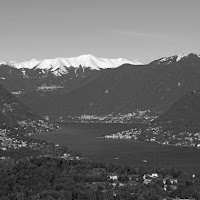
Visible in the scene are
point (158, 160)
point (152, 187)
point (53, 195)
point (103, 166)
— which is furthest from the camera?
point (158, 160)

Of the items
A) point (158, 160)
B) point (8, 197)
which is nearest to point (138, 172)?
point (8, 197)

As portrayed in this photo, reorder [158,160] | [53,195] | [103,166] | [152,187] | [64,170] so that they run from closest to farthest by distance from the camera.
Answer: [53,195] < [152,187] < [64,170] < [103,166] < [158,160]

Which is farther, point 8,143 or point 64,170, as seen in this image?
point 8,143

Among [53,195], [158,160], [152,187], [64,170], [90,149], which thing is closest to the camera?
[53,195]

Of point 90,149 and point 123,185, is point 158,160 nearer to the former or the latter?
point 90,149

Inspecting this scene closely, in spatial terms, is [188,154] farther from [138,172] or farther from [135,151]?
[138,172]

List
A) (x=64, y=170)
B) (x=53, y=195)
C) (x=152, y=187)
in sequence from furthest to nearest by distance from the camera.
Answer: (x=64, y=170), (x=152, y=187), (x=53, y=195)

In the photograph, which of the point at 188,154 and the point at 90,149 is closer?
the point at 188,154

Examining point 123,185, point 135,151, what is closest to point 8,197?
point 123,185
